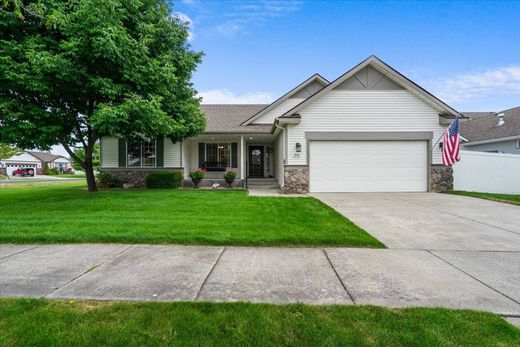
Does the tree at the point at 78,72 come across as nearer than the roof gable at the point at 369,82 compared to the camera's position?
Yes

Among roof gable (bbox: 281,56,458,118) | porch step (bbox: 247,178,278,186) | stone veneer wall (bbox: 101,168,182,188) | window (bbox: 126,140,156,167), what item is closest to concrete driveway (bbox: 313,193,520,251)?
roof gable (bbox: 281,56,458,118)

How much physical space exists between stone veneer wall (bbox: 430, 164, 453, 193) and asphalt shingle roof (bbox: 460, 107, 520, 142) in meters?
9.07

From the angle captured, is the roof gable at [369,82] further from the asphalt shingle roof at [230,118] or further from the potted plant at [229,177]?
the potted plant at [229,177]

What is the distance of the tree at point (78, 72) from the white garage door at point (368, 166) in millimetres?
6795

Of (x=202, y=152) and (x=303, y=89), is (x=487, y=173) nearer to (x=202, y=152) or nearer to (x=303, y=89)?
(x=303, y=89)

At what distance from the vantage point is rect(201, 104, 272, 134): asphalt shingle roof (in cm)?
1531

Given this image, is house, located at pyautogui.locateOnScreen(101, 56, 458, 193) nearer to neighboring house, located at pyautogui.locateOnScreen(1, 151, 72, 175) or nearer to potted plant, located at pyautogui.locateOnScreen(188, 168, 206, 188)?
potted plant, located at pyautogui.locateOnScreen(188, 168, 206, 188)

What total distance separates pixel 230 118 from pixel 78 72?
10.0 metres

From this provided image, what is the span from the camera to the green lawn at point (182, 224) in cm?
471

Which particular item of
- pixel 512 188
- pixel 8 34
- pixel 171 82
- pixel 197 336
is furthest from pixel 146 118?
pixel 512 188

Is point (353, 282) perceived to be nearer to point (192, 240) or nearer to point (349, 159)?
point (192, 240)

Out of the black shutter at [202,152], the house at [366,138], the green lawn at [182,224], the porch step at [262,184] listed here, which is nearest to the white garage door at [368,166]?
the house at [366,138]

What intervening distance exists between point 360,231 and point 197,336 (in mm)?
4053

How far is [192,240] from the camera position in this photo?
4707 mm
